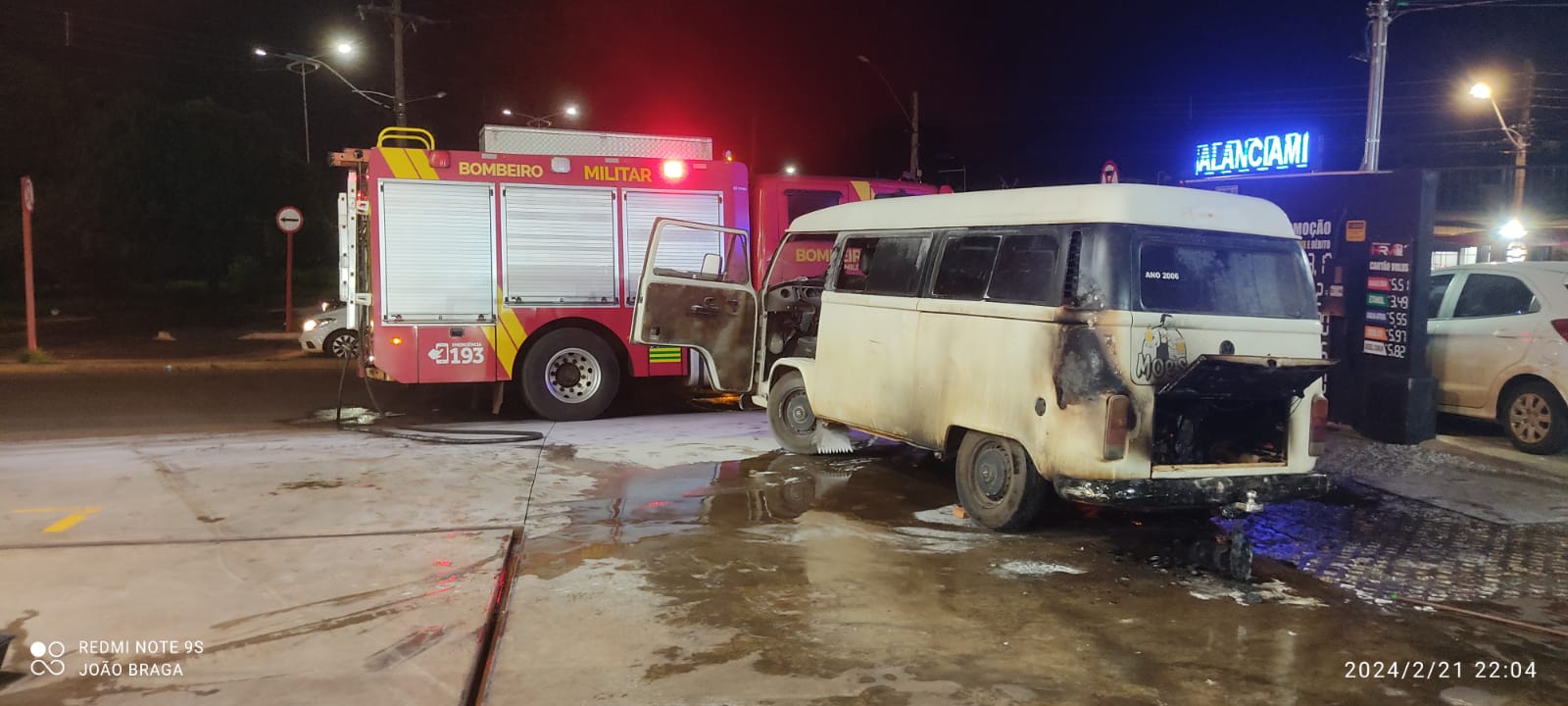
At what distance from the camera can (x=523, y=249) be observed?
10.0m

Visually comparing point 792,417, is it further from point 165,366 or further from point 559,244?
point 165,366

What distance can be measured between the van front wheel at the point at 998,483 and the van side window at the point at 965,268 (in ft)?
2.96

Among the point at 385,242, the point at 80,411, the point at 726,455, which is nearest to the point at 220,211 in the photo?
the point at 80,411

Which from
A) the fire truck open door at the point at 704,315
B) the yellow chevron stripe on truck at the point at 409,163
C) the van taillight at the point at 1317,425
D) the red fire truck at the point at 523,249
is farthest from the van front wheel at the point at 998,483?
the yellow chevron stripe on truck at the point at 409,163

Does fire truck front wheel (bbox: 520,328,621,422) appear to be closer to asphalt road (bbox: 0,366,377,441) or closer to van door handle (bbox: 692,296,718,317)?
van door handle (bbox: 692,296,718,317)

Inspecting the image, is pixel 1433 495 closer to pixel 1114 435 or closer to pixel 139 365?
pixel 1114 435

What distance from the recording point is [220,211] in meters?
33.9

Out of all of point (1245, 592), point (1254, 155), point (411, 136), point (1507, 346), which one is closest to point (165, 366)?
point (411, 136)

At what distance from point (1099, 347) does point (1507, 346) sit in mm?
5774

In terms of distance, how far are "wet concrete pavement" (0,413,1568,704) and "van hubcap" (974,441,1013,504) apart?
261 millimetres

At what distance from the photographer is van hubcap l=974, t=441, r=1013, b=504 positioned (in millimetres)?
6066

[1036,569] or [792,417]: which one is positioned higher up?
[792,417]

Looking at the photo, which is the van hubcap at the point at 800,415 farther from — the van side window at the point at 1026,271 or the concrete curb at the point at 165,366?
the concrete curb at the point at 165,366

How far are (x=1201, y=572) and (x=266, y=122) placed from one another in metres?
39.2
